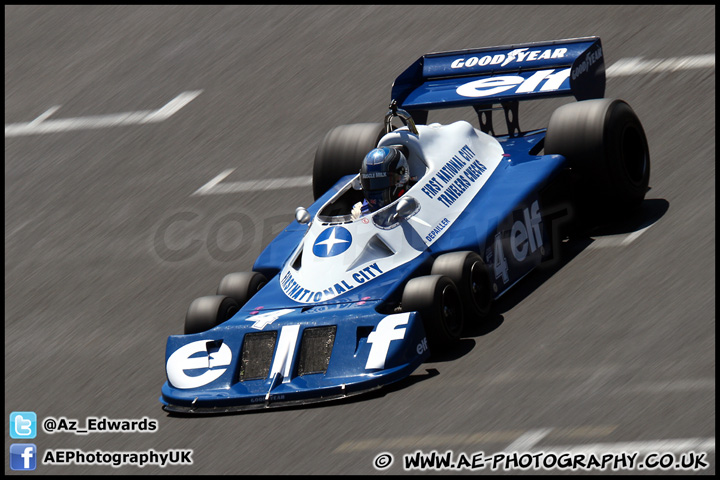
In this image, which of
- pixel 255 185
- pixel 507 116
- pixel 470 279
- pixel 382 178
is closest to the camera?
pixel 470 279

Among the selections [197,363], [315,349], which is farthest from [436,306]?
[197,363]

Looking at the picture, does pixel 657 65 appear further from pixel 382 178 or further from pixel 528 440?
pixel 528 440

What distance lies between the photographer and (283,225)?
1797 cm

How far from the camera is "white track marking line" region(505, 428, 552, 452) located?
11.3 meters

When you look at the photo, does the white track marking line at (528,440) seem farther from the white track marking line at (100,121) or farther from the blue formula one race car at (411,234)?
the white track marking line at (100,121)

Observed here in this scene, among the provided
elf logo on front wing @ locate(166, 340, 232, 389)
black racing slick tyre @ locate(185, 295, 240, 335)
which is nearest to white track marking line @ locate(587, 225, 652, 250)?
black racing slick tyre @ locate(185, 295, 240, 335)

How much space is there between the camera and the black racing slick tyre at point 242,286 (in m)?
14.7

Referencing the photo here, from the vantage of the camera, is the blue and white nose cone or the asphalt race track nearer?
the asphalt race track

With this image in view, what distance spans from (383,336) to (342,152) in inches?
194

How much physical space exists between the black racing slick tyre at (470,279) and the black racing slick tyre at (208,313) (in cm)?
227

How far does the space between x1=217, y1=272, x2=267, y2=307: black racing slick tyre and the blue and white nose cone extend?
3.22 feet

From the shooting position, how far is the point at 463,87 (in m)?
17.5

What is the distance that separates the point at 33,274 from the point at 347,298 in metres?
6.43

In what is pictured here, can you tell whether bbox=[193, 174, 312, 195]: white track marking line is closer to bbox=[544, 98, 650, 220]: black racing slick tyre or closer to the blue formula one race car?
the blue formula one race car
